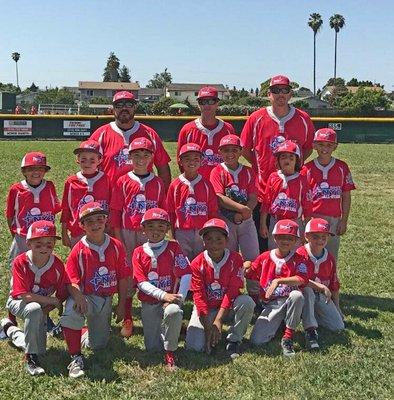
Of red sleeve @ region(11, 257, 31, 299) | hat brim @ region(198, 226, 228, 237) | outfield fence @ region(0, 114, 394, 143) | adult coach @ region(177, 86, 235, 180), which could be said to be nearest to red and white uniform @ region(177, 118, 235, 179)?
adult coach @ region(177, 86, 235, 180)

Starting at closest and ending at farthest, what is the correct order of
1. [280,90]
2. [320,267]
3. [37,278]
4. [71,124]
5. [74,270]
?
[37,278] → [74,270] → [320,267] → [280,90] → [71,124]

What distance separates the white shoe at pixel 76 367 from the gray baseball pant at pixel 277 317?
1.58 m

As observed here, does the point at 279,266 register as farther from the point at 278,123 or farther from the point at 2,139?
the point at 2,139

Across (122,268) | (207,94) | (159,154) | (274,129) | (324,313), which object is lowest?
(324,313)

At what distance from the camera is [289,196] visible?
222 inches

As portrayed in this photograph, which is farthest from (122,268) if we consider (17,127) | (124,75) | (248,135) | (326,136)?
(124,75)

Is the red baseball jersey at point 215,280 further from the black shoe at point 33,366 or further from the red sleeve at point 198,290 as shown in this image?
the black shoe at point 33,366

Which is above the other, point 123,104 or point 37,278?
point 123,104

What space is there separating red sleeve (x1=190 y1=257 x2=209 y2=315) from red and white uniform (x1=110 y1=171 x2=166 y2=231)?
2.48 feet

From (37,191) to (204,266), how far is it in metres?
1.84

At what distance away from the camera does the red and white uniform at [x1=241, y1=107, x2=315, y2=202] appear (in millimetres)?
5973

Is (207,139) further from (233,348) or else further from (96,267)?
(233,348)

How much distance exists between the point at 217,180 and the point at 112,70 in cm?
12438

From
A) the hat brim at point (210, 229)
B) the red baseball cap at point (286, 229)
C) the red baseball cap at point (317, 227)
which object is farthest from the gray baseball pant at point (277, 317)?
the hat brim at point (210, 229)
